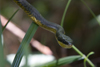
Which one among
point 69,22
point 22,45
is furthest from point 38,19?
point 69,22

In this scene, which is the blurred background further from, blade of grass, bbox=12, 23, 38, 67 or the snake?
blade of grass, bbox=12, 23, 38, 67

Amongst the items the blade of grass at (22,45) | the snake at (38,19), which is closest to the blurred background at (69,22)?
the snake at (38,19)

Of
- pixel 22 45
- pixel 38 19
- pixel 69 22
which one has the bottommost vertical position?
pixel 22 45

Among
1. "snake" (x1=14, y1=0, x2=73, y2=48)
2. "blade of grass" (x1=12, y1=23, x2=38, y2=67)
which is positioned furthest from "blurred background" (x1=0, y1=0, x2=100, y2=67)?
"blade of grass" (x1=12, y1=23, x2=38, y2=67)

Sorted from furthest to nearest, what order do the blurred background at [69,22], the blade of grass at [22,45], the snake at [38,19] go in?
1. the blurred background at [69,22]
2. the snake at [38,19]
3. the blade of grass at [22,45]

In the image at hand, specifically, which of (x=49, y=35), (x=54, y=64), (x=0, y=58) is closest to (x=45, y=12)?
(x=49, y=35)

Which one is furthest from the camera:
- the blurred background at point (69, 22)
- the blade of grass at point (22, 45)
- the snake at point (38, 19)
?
the blurred background at point (69, 22)

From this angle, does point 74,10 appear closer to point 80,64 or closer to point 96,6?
point 96,6

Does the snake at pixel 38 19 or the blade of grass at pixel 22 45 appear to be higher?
the snake at pixel 38 19

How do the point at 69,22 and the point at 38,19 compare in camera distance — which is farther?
the point at 69,22

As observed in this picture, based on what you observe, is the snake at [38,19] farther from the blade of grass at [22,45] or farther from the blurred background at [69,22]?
the blurred background at [69,22]

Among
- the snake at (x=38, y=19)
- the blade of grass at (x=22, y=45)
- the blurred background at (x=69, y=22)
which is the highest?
the blurred background at (x=69, y=22)

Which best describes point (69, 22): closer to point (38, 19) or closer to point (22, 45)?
point (38, 19)
